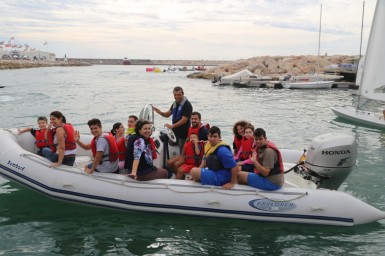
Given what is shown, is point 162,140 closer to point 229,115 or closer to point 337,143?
point 337,143

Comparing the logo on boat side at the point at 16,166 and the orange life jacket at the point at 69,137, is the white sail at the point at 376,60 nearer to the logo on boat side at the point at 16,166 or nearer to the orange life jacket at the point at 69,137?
the orange life jacket at the point at 69,137

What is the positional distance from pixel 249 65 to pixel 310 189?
60044mm

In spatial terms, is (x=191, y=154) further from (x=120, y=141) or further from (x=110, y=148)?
(x=110, y=148)

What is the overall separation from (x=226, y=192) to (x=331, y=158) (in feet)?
6.33

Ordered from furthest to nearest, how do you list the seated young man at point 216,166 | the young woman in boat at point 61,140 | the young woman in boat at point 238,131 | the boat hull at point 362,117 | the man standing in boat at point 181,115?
the boat hull at point 362,117
the man standing in boat at point 181,115
the young woman in boat at point 238,131
the young woman in boat at point 61,140
the seated young man at point 216,166

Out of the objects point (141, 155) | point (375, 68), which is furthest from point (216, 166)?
point (375, 68)

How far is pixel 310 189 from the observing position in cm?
641

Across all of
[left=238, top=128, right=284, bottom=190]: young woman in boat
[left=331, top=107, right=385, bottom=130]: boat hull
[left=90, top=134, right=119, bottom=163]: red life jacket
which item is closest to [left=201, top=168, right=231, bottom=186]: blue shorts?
[left=238, top=128, right=284, bottom=190]: young woman in boat

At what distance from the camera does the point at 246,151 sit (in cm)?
693

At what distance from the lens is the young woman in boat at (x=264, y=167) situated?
588cm

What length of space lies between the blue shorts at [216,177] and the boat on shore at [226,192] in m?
0.10

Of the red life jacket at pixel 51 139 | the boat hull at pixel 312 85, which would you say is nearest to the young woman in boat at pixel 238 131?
the red life jacket at pixel 51 139

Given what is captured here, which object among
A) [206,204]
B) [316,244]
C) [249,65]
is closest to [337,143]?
[316,244]

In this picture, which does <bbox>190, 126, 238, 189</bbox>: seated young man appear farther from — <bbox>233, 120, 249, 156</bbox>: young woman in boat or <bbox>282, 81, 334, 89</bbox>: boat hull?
<bbox>282, 81, 334, 89</bbox>: boat hull
